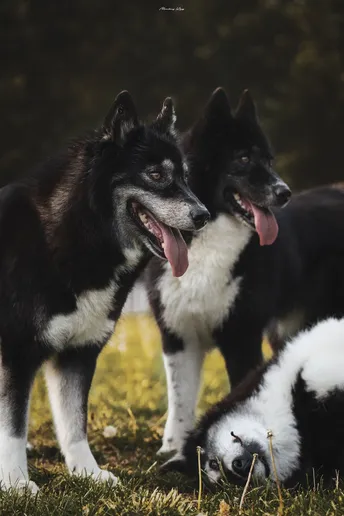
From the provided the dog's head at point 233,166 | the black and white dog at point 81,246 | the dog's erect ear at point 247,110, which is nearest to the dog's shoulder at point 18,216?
the black and white dog at point 81,246

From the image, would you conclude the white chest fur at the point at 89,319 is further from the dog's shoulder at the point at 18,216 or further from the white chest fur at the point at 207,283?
the white chest fur at the point at 207,283

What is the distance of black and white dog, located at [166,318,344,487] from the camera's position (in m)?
4.37

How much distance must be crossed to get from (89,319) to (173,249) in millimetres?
554

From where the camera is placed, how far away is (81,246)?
→ 4.48 m

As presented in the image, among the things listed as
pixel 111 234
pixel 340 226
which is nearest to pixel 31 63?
pixel 340 226

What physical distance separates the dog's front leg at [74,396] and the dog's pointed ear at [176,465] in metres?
0.48

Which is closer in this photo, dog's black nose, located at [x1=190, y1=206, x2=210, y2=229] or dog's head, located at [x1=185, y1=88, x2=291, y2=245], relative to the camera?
dog's black nose, located at [x1=190, y1=206, x2=210, y2=229]

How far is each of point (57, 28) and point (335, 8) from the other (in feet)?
17.8

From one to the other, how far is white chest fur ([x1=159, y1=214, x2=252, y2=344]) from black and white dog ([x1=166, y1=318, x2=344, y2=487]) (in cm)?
106

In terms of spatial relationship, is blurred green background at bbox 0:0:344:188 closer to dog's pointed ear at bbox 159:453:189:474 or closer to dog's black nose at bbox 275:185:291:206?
dog's black nose at bbox 275:185:291:206

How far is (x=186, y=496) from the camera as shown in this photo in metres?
4.53

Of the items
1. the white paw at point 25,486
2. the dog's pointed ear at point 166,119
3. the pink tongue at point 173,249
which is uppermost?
the dog's pointed ear at point 166,119

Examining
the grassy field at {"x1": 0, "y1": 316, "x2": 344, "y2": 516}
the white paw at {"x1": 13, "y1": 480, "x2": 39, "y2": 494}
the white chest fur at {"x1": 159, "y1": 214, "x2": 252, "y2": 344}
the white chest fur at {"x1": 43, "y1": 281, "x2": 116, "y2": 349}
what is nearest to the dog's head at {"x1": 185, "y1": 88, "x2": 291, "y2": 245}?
the white chest fur at {"x1": 159, "y1": 214, "x2": 252, "y2": 344}

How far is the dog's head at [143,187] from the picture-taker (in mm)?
4375
